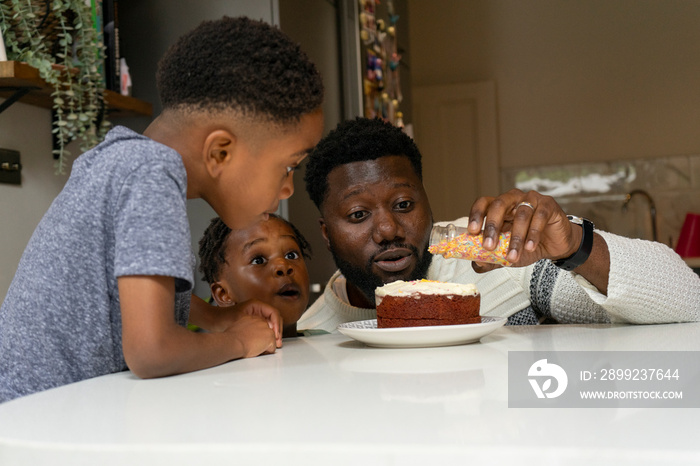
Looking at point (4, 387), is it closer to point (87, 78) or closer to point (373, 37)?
point (87, 78)

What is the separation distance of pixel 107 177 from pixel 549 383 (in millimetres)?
505

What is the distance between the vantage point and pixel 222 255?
150 centimetres

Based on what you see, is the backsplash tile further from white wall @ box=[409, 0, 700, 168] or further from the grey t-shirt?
the grey t-shirt

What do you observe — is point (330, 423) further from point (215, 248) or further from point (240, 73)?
point (215, 248)

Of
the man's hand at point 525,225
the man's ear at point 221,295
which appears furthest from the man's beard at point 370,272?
the man's hand at point 525,225

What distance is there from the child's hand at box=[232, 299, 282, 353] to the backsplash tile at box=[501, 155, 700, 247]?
11.0 feet

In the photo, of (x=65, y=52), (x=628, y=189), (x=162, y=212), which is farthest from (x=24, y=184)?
(x=628, y=189)

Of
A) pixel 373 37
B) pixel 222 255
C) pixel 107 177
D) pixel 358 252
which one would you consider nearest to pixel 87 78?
pixel 222 255

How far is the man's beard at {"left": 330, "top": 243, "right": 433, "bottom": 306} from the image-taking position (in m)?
1.49

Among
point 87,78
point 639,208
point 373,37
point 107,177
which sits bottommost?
point 639,208

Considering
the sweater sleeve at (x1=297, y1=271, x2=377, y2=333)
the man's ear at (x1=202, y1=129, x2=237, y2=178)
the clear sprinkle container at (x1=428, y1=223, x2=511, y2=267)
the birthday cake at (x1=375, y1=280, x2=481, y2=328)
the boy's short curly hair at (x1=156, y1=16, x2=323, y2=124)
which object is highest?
the boy's short curly hair at (x1=156, y1=16, x2=323, y2=124)

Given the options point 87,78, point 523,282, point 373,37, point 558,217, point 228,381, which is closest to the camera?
point 228,381

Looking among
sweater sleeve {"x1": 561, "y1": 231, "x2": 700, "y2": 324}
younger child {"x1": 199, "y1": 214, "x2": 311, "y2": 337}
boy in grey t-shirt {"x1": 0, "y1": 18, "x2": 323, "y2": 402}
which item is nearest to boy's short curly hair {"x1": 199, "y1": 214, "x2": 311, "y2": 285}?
younger child {"x1": 199, "y1": 214, "x2": 311, "y2": 337}

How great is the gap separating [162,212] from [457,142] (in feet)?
12.8
